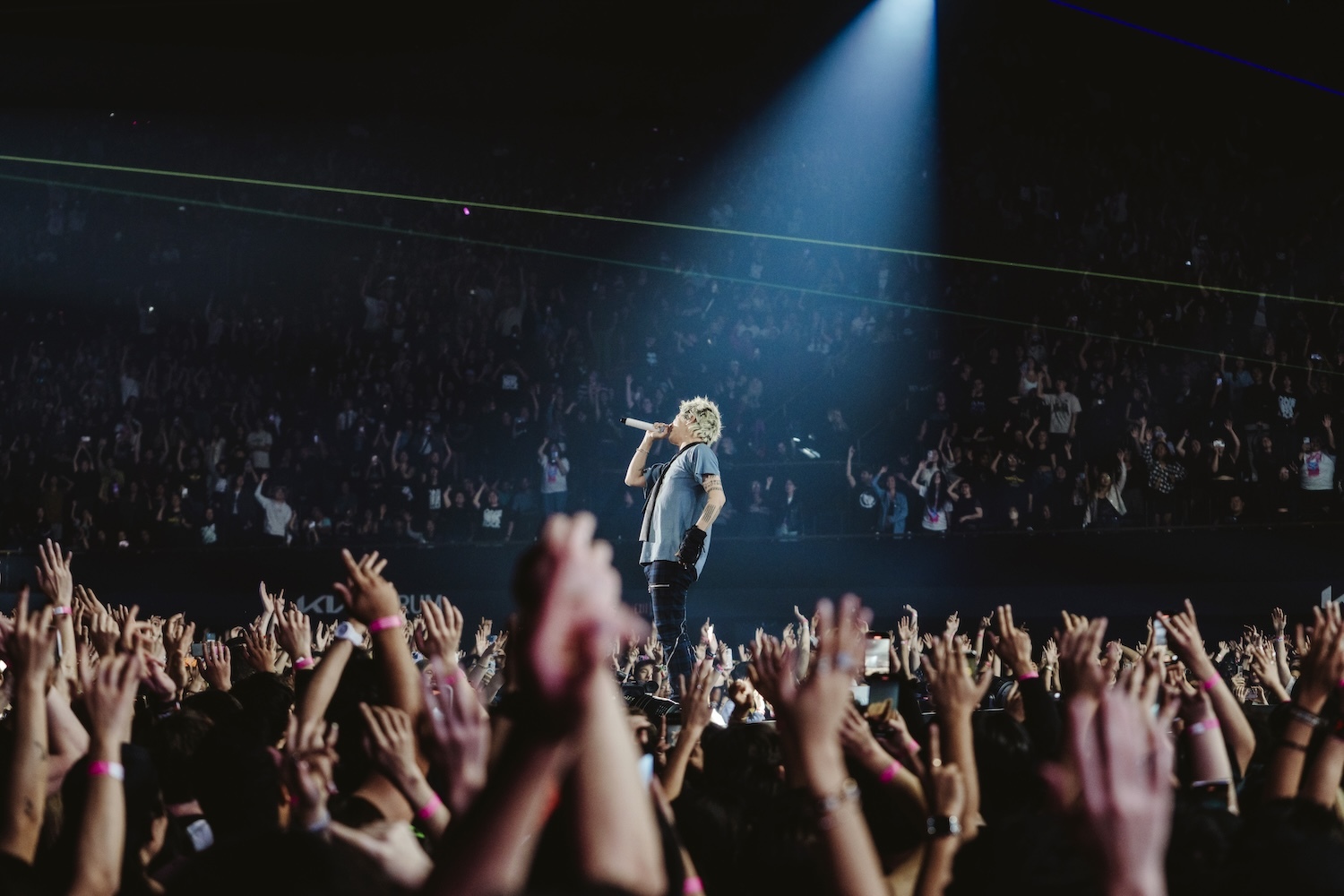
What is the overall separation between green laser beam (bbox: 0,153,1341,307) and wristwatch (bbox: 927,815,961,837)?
47.9 feet

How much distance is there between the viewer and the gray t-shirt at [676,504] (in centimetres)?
773

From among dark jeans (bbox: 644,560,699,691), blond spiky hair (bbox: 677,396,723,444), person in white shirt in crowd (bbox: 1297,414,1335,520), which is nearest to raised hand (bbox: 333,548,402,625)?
dark jeans (bbox: 644,560,699,691)

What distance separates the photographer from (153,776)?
2594 mm

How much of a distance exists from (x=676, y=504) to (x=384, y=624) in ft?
15.5

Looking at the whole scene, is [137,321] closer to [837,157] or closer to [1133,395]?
[837,157]

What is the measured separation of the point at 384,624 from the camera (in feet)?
Answer: 10.2

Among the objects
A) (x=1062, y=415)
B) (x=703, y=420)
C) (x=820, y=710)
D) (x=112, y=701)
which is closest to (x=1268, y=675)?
(x=820, y=710)

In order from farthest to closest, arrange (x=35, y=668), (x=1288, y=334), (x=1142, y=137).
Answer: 1. (x=1142, y=137)
2. (x=1288, y=334)
3. (x=35, y=668)

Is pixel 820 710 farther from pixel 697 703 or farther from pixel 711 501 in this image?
pixel 711 501

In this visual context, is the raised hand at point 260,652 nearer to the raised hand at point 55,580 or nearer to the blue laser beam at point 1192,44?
the raised hand at point 55,580

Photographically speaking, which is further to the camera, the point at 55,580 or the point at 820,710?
the point at 55,580

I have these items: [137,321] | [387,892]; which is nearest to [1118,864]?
[387,892]

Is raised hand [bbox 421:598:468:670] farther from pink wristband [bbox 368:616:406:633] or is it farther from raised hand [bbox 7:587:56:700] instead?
raised hand [bbox 7:587:56:700]

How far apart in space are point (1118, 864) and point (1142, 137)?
19.1m
